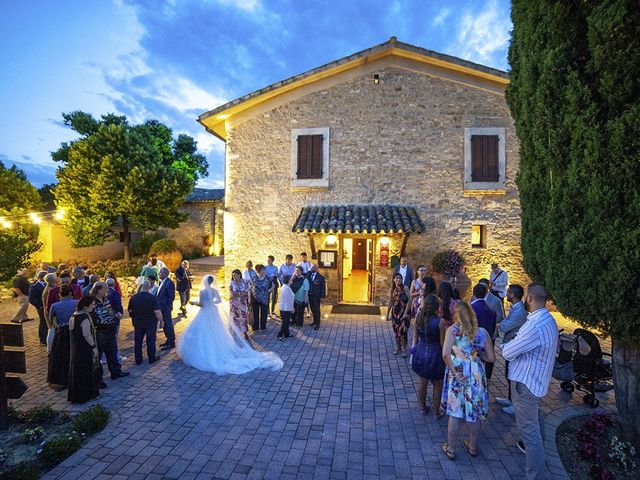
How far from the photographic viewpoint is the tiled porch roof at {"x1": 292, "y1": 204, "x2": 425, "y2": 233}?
33.1 feet

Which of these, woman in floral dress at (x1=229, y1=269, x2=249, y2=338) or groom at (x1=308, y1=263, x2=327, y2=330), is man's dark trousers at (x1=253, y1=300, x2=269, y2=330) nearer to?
woman in floral dress at (x1=229, y1=269, x2=249, y2=338)

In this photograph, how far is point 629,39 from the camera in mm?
3434

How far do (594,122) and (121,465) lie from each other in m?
6.87

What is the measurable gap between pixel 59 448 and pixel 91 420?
0.57 metres

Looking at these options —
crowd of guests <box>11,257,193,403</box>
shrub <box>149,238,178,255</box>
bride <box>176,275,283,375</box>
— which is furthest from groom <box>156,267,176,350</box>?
shrub <box>149,238,178,255</box>

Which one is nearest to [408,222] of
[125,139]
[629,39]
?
[629,39]

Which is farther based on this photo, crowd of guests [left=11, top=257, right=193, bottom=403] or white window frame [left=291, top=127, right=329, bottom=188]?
white window frame [left=291, top=127, right=329, bottom=188]

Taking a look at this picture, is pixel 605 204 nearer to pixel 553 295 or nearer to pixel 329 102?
pixel 553 295

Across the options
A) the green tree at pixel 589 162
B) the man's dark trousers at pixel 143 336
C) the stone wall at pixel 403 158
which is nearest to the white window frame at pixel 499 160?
the stone wall at pixel 403 158

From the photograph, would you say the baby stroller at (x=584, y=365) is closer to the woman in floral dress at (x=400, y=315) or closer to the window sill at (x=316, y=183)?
the woman in floral dress at (x=400, y=315)

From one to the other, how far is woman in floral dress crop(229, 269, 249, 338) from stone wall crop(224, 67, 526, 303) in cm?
390

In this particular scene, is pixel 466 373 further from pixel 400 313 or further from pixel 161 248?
pixel 161 248

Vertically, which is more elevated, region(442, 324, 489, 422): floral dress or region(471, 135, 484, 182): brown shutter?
region(471, 135, 484, 182): brown shutter

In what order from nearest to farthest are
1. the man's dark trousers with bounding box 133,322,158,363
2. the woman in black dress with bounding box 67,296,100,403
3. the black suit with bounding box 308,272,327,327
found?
1. the woman in black dress with bounding box 67,296,100,403
2. the man's dark trousers with bounding box 133,322,158,363
3. the black suit with bounding box 308,272,327,327
